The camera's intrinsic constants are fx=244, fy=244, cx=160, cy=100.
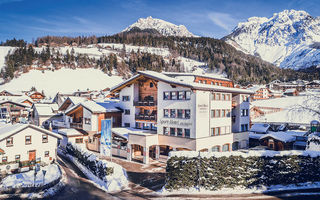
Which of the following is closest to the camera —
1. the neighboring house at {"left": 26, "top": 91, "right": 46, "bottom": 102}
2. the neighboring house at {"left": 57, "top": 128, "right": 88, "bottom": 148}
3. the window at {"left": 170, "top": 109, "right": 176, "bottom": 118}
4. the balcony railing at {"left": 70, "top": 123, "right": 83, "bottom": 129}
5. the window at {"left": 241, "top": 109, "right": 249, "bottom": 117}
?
the window at {"left": 170, "top": 109, "right": 176, "bottom": 118}

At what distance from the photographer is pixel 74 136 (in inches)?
1543

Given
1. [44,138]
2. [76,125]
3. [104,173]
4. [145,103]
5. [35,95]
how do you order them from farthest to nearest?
1. [35,95]
2. [76,125]
3. [145,103]
4. [44,138]
5. [104,173]

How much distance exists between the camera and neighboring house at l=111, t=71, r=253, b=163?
30531 millimetres

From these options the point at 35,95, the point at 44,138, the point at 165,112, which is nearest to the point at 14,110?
the point at 35,95

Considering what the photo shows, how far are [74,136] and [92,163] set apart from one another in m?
14.6

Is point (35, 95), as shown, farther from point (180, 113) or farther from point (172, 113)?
point (180, 113)

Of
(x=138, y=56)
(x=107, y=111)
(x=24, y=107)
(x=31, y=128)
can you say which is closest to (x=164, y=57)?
(x=138, y=56)

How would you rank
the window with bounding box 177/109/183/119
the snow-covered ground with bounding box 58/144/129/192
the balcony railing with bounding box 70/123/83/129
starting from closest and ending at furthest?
the snow-covered ground with bounding box 58/144/129/192 → the window with bounding box 177/109/183/119 → the balcony railing with bounding box 70/123/83/129

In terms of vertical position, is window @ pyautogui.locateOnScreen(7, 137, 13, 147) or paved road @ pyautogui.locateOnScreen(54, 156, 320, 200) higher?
window @ pyautogui.locateOnScreen(7, 137, 13, 147)

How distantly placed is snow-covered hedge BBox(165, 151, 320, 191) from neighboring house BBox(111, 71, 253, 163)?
8794 mm

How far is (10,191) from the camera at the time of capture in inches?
832

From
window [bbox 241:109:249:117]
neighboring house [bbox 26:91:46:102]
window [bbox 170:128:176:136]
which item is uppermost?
neighboring house [bbox 26:91:46:102]

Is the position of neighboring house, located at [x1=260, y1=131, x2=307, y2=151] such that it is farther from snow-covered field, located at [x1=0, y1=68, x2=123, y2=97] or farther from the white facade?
snow-covered field, located at [x1=0, y1=68, x2=123, y2=97]

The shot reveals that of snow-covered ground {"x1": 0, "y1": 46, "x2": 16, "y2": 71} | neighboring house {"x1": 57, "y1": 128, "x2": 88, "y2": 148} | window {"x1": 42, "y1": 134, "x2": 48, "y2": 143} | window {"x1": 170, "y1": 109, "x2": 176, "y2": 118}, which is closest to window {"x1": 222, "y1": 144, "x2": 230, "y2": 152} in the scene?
window {"x1": 170, "y1": 109, "x2": 176, "y2": 118}
